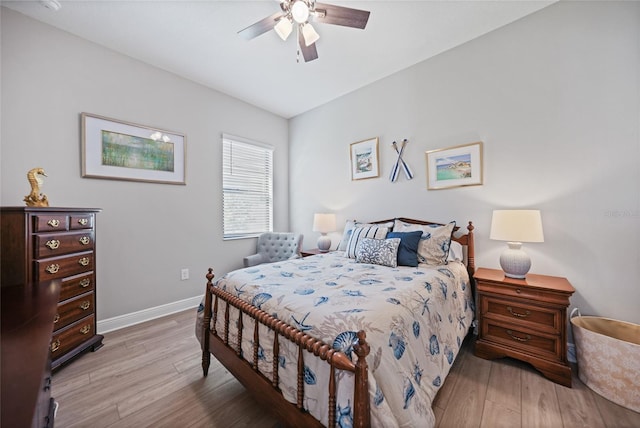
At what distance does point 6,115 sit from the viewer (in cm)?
203

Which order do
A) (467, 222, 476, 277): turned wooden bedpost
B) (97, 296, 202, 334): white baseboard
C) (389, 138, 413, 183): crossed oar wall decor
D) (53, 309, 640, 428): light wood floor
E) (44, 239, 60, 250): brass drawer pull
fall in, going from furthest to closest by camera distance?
(389, 138, 413, 183): crossed oar wall decor → (97, 296, 202, 334): white baseboard → (467, 222, 476, 277): turned wooden bedpost → (44, 239, 60, 250): brass drawer pull → (53, 309, 640, 428): light wood floor

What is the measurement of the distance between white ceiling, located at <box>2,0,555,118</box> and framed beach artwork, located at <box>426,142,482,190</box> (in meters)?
1.09

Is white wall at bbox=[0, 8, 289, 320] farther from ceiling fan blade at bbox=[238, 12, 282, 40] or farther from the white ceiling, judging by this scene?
ceiling fan blade at bbox=[238, 12, 282, 40]

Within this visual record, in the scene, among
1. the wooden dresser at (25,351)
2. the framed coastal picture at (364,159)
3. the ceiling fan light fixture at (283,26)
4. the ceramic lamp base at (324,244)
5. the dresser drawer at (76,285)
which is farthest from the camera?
the ceramic lamp base at (324,244)

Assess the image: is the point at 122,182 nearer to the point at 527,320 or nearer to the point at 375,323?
the point at 375,323

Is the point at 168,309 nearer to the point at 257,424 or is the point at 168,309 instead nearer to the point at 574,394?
the point at 257,424

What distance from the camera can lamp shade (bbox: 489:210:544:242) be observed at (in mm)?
1882

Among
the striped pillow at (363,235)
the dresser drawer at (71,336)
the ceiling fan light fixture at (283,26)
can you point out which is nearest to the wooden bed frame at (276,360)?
the dresser drawer at (71,336)

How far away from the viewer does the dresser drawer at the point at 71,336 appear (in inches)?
72.0

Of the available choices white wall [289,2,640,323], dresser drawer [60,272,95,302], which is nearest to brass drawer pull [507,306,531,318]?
white wall [289,2,640,323]

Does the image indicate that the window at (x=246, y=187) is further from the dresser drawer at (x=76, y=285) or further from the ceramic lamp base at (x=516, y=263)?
the ceramic lamp base at (x=516, y=263)

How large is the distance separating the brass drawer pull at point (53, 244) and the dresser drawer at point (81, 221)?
0.16m

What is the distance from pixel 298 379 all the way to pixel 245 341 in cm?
53

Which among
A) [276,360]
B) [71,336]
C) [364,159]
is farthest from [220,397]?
[364,159]
